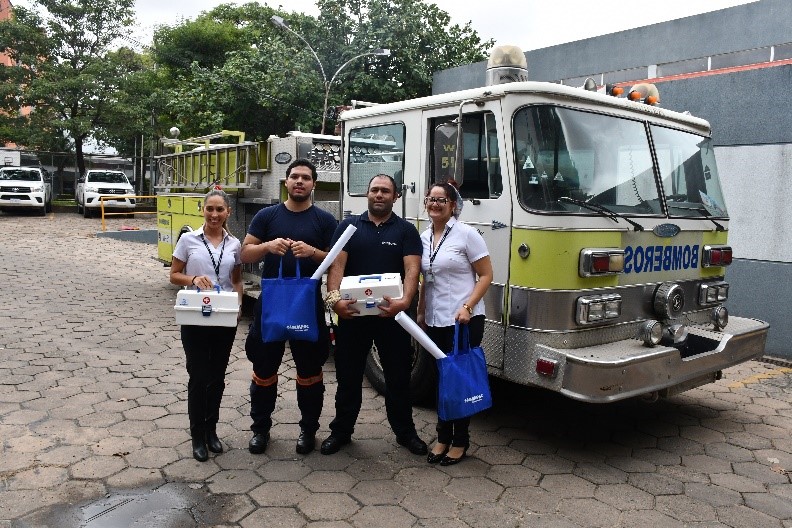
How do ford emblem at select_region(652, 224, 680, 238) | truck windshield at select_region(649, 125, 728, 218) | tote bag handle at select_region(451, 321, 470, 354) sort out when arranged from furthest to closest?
truck windshield at select_region(649, 125, 728, 218), ford emblem at select_region(652, 224, 680, 238), tote bag handle at select_region(451, 321, 470, 354)

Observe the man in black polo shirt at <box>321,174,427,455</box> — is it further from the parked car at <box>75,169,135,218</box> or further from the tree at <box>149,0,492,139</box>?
the parked car at <box>75,169,135,218</box>

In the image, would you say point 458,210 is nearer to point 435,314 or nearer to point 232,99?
point 435,314

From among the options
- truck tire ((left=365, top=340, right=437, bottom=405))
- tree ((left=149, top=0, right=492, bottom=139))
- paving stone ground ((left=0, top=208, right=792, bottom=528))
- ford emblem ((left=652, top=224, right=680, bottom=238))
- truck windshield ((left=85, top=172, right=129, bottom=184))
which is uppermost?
tree ((left=149, top=0, right=492, bottom=139))

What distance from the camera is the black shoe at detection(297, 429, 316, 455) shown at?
4277mm

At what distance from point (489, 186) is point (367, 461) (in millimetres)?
1920

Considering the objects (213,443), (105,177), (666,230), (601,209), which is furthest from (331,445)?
(105,177)

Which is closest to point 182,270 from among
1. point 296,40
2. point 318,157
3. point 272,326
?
point 272,326

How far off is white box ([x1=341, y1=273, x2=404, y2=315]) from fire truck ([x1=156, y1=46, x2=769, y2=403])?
2.84 ft

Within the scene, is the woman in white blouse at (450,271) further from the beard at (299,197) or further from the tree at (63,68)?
the tree at (63,68)

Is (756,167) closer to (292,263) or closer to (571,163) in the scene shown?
(571,163)

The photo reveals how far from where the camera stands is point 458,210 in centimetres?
409

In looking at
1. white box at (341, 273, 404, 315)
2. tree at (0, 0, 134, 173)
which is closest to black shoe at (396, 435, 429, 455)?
white box at (341, 273, 404, 315)

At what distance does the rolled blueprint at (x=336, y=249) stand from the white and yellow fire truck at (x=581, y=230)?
1035mm

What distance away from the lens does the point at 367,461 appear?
13.9ft
